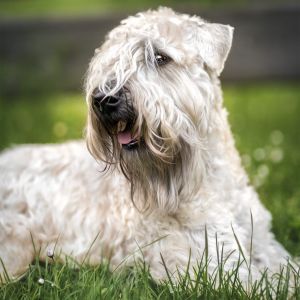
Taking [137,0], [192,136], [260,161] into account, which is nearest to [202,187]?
[192,136]

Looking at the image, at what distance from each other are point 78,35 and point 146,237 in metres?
7.21

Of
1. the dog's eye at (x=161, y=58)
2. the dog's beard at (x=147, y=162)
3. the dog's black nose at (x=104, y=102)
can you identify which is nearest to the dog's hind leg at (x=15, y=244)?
the dog's beard at (x=147, y=162)

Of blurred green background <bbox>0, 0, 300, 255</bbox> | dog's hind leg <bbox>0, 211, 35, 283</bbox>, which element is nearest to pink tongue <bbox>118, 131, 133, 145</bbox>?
dog's hind leg <bbox>0, 211, 35, 283</bbox>

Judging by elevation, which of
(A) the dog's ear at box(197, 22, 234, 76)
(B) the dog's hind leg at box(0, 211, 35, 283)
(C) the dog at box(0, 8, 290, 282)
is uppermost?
(A) the dog's ear at box(197, 22, 234, 76)

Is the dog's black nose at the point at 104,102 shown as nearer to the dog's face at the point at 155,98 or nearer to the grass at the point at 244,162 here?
the dog's face at the point at 155,98

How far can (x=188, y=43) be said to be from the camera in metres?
3.87

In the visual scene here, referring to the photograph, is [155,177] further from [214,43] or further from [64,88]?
[64,88]

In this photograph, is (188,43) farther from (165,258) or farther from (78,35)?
(78,35)

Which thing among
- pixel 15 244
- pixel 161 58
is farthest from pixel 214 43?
pixel 15 244

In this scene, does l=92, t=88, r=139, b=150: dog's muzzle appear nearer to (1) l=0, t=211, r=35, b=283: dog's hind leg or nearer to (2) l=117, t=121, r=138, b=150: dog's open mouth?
(2) l=117, t=121, r=138, b=150: dog's open mouth

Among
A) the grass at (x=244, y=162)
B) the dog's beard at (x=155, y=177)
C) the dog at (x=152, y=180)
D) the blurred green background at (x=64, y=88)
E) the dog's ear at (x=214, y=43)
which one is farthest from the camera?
the blurred green background at (x=64, y=88)

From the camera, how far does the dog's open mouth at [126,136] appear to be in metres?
3.68

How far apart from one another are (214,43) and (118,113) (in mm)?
770

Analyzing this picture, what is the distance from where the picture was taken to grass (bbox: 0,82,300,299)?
3.54m
